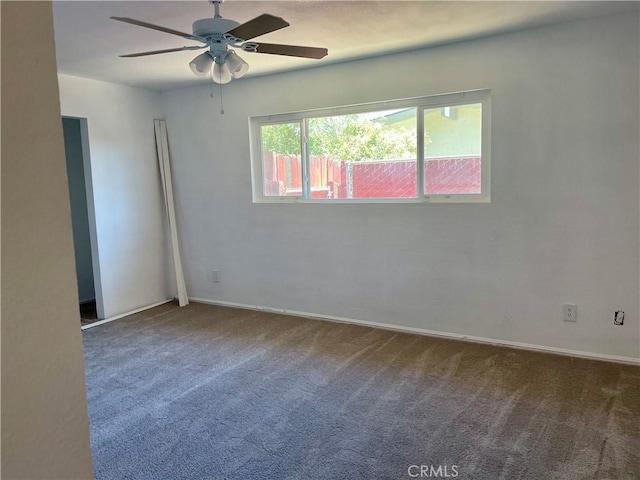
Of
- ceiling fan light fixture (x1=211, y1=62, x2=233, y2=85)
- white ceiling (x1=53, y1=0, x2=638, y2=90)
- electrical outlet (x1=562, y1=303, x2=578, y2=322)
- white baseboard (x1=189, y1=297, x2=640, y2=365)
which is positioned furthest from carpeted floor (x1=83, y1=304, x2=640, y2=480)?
white ceiling (x1=53, y1=0, x2=638, y2=90)

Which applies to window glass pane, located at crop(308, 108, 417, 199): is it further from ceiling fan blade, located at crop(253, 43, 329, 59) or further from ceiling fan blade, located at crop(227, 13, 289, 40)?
ceiling fan blade, located at crop(227, 13, 289, 40)

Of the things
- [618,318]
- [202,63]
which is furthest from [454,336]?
[202,63]


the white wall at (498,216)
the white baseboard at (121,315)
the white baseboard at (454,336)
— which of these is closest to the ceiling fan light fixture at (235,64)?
the white wall at (498,216)

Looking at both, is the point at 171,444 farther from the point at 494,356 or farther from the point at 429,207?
the point at 429,207

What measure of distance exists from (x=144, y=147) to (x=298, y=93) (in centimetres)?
189

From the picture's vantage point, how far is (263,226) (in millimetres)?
4590

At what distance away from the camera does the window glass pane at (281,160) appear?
4414 millimetres

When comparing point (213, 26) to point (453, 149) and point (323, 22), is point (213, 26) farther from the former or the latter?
point (453, 149)

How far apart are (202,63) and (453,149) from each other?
2.09 metres

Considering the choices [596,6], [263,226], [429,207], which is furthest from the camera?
[263,226]

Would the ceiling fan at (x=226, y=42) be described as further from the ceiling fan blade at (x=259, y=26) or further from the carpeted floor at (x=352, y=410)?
the carpeted floor at (x=352, y=410)

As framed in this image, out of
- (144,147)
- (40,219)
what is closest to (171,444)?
(40,219)

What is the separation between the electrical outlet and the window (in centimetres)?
100

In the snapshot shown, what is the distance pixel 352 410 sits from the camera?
263 centimetres
